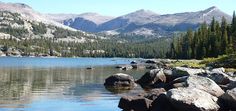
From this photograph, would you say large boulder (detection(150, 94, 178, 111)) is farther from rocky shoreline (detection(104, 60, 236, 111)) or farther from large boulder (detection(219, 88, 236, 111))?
large boulder (detection(219, 88, 236, 111))

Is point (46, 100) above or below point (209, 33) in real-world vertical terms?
below

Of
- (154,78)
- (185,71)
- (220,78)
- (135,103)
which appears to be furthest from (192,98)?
(154,78)

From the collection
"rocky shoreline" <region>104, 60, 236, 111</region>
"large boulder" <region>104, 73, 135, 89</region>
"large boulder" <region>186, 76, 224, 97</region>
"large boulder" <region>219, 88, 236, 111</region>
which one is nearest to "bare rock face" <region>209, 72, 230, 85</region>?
"rocky shoreline" <region>104, 60, 236, 111</region>

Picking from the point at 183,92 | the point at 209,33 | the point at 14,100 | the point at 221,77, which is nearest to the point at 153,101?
the point at 183,92

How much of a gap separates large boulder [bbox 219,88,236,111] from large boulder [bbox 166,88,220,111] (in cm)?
86

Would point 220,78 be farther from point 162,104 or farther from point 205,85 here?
point 162,104

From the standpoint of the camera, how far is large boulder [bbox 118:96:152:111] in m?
41.7

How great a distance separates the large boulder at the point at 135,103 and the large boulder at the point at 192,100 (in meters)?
3.74

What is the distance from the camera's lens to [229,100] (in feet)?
126

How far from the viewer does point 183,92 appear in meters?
37.8

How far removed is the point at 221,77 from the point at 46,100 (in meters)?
21.3

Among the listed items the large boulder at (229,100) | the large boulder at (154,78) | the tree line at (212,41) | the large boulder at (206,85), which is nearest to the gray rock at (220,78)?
the large boulder at (206,85)

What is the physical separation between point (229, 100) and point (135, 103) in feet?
30.2

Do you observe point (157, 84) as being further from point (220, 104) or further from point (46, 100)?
point (220, 104)
